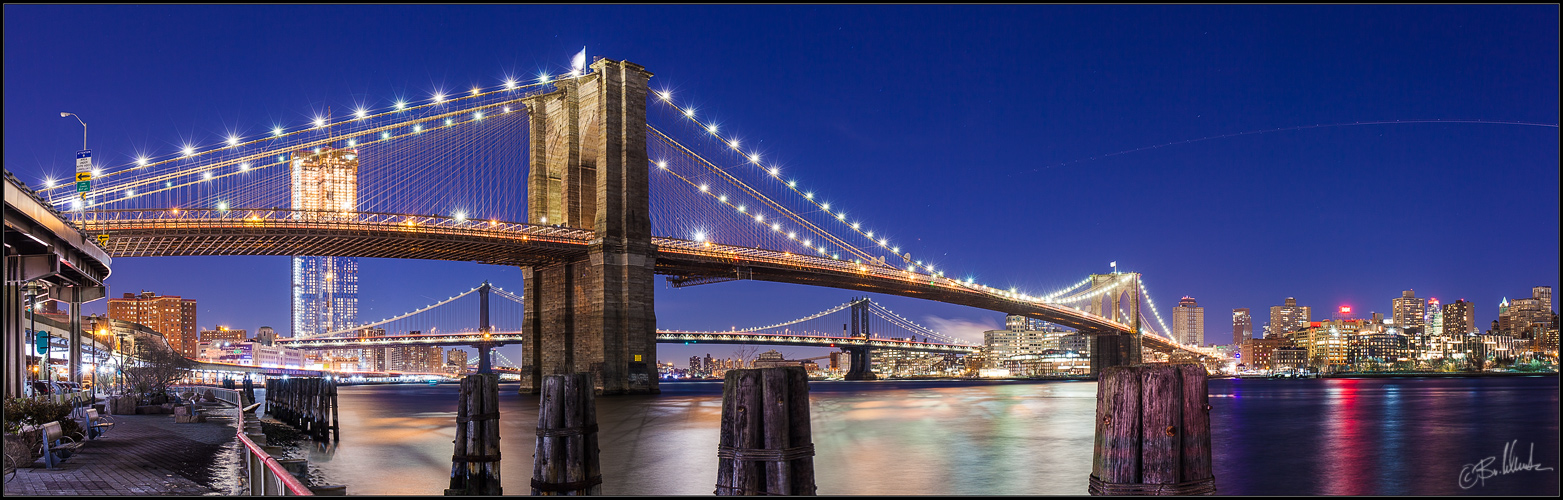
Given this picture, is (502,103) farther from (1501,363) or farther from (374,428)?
(1501,363)

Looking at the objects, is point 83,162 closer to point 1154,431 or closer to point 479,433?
point 479,433

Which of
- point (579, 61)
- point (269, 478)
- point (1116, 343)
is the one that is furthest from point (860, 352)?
point (269, 478)

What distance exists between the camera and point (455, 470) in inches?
499

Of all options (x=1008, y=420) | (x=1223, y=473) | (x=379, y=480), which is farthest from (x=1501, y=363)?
(x=379, y=480)

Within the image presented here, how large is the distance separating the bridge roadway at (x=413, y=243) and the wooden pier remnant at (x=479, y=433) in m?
23.1

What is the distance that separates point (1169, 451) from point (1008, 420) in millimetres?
28799

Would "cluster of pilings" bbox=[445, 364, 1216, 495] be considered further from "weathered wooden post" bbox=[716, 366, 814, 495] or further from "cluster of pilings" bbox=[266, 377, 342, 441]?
"cluster of pilings" bbox=[266, 377, 342, 441]

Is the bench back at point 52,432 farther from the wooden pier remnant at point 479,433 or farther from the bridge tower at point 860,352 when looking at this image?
the bridge tower at point 860,352

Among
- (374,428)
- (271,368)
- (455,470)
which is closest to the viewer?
(455,470)

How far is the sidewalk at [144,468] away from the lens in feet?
34.5

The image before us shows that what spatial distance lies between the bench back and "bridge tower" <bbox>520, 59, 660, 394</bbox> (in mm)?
31885

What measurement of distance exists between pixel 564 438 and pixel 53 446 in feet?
23.0

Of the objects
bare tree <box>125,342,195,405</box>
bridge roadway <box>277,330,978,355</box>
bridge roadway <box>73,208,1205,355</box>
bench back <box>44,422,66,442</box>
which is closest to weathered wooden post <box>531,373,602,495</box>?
bench back <box>44,422,66,442</box>
